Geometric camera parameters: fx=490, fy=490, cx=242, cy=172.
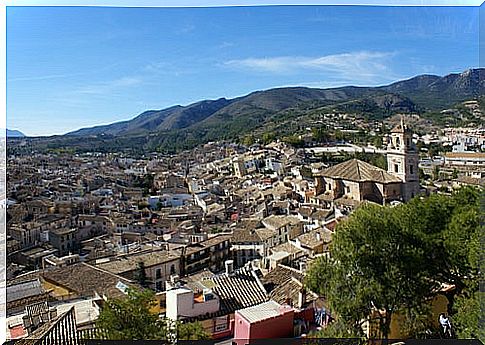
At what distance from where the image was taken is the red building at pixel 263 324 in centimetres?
236

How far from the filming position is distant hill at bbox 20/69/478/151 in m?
2.86

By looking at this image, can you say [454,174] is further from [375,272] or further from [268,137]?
[268,137]

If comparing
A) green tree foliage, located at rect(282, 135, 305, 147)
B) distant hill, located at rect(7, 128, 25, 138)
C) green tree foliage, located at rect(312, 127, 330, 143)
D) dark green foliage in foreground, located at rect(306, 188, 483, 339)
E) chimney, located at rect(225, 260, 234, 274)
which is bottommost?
chimney, located at rect(225, 260, 234, 274)

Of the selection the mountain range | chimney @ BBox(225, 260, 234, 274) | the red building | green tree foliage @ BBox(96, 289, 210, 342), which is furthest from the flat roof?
the mountain range

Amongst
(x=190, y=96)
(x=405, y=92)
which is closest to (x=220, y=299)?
(x=190, y=96)

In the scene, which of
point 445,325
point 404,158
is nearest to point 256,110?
point 404,158

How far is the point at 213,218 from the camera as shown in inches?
151

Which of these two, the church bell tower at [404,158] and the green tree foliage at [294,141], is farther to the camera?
the green tree foliage at [294,141]

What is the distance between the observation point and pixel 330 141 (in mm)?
3518

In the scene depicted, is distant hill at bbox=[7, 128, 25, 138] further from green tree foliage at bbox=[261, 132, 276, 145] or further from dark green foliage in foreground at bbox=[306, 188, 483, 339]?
dark green foliage in foreground at bbox=[306, 188, 483, 339]

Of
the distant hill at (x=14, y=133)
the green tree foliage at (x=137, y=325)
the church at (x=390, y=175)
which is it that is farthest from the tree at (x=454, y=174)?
the distant hill at (x=14, y=133)

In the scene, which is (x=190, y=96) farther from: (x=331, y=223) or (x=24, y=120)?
(x=331, y=223)

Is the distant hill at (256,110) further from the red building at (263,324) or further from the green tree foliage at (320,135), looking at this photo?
the red building at (263,324)

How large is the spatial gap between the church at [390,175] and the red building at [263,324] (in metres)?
1.07
